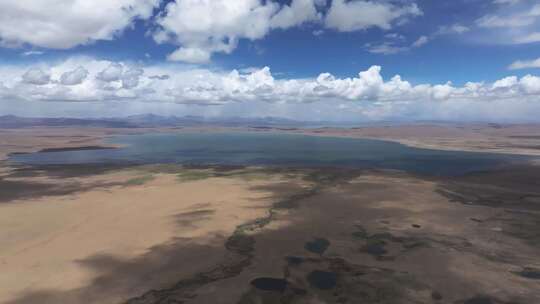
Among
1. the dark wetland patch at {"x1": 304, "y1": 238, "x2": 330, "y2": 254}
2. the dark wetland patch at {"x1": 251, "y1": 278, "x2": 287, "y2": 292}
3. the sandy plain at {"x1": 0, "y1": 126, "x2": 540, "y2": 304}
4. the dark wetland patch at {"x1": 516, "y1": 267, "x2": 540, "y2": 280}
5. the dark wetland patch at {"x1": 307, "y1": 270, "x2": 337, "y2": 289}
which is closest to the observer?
the sandy plain at {"x1": 0, "y1": 126, "x2": 540, "y2": 304}

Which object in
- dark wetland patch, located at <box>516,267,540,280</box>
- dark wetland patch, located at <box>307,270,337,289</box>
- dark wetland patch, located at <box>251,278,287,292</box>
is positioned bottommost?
dark wetland patch, located at <box>251,278,287,292</box>

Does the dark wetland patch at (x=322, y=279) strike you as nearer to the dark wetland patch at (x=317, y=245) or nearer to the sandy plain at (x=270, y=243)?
the sandy plain at (x=270, y=243)

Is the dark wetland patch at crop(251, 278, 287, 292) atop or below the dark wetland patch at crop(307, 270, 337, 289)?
below

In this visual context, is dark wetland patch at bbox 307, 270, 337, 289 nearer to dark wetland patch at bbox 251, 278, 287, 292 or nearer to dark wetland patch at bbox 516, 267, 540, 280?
dark wetland patch at bbox 251, 278, 287, 292

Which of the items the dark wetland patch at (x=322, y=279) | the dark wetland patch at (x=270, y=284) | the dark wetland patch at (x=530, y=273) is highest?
the dark wetland patch at (x=530, y=273)

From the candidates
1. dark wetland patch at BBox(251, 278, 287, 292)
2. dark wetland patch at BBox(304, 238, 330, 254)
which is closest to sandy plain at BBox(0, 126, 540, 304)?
dark wetland patch at BBox(251, 278, 287, 292)

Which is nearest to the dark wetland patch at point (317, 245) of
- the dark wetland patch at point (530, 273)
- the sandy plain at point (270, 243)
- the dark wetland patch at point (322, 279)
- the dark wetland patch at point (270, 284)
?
the sandy plain at point (270, 243)

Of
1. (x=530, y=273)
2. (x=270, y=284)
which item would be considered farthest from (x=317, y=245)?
(x=530, y=273)

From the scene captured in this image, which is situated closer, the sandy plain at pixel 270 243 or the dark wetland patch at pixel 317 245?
the sandy plain at pixel 270 243
